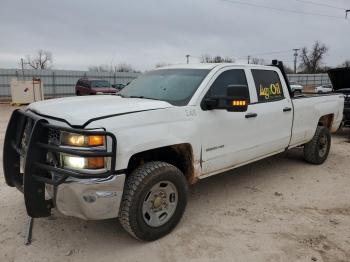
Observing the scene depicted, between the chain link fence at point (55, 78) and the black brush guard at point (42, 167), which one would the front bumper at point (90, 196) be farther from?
the chain link fence at point (55, 78)

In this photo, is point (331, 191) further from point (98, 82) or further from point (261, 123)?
point (98, 82)

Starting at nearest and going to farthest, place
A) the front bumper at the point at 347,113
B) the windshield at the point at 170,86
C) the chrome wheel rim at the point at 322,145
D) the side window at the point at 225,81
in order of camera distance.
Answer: the windshield at the point at 170,86 → the side window at the point at 225,81 → the chrome wheel rim at the point at 322,145 → the front bumper at the point at 347,113

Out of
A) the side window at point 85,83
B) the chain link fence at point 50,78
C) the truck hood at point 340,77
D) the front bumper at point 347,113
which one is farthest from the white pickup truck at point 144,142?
the chain link fence at point 50,78

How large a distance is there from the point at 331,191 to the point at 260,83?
1.92 m

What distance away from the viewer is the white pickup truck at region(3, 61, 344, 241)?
10.2 ft

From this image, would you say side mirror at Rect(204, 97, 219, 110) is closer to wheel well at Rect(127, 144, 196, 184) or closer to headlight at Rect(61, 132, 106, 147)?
wheel well at Rect(127, 144, 196, 184)

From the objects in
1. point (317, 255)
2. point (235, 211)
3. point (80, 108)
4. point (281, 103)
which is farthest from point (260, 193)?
point (80, 108)

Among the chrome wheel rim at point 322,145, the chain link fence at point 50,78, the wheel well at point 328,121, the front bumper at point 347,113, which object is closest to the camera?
the chrome wheel rim at point 322,145

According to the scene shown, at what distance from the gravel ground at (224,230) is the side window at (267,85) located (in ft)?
4.46

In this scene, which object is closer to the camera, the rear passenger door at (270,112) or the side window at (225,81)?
the side window at (225,81)

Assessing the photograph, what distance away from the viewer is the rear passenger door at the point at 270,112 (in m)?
4.96

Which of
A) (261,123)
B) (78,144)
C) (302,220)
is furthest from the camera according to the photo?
(261,123)

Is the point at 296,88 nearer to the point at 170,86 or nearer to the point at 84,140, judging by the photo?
the point at 170,86

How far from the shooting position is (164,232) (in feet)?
12.3
